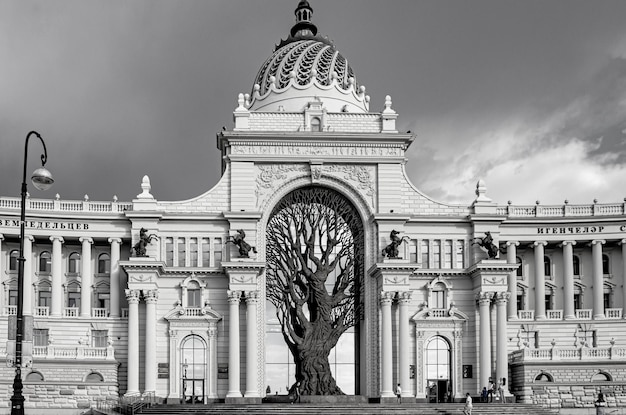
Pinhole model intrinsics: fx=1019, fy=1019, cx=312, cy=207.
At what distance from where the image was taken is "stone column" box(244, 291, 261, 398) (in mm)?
65750

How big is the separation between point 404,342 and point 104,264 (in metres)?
21.2

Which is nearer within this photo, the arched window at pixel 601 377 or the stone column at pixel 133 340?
the arched window at pixel 601 377

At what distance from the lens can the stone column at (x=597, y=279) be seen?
7019cm

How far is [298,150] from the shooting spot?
69250 mm

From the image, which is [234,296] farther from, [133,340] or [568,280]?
[568,280]

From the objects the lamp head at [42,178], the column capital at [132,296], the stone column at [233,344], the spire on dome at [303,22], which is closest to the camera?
the lamp head at [42,178]

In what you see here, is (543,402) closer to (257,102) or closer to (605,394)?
(605,394)

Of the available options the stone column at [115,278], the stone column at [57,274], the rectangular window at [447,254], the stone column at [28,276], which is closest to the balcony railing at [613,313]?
the rectangular window at [447,254]

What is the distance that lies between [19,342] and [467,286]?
4348cm

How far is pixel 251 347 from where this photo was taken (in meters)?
66.1

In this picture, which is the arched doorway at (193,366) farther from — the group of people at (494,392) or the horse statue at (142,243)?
the group of people at (494,392)

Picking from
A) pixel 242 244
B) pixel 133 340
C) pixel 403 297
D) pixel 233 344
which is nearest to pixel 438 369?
pixel 403 297

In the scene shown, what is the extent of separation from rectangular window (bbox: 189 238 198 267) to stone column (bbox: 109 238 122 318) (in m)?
4.72

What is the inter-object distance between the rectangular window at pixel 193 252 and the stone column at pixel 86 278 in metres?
6.64
